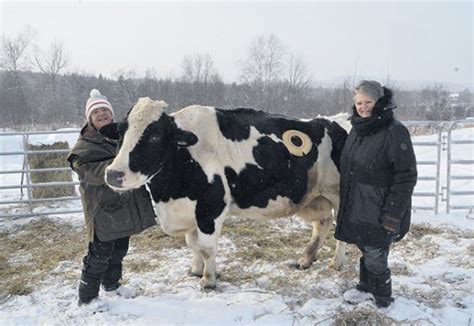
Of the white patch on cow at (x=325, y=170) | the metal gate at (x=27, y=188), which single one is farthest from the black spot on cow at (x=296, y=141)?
the metal gate at (x=27, y=188)

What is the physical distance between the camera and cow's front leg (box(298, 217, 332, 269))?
466 centimetres

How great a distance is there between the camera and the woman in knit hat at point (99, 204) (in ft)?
11.4

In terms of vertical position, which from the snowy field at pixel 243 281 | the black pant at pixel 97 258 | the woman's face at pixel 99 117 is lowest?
the snowy field at pixel 243 281

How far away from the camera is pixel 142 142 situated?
136 inches

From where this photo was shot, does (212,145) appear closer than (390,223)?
No

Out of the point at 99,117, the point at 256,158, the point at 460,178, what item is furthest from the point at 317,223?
the point at 460,178

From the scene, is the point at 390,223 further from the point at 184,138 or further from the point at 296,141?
the point at 184,138

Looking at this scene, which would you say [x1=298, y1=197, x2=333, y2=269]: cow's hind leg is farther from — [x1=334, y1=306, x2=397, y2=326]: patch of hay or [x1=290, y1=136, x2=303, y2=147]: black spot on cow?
[x1=334, y1=306, x2=397, y2=326]: patch of hay

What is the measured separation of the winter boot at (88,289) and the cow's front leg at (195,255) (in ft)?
3.45

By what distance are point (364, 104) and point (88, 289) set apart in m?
2.94

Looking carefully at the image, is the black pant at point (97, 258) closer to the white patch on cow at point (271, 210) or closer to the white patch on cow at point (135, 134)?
the white patch on cow at point (135, 134)

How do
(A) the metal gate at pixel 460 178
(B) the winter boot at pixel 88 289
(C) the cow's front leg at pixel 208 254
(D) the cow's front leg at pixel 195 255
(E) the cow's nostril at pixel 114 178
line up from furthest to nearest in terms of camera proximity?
(A) the metal gate at pixel 460 178 → (D) the cow's front leg at pixel 195 255 → (C) the cow's front leg at pixel 208 254 → (B) the winter boot at pixel 88 289 → (E) the cow's nostril at pixel 114 178

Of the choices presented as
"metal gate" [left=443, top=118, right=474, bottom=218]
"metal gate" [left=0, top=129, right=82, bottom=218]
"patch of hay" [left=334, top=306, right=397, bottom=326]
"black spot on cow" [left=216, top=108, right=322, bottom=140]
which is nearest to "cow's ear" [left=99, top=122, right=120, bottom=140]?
"black spot on cow" [left=216, top=108, right=322, bottom=140]

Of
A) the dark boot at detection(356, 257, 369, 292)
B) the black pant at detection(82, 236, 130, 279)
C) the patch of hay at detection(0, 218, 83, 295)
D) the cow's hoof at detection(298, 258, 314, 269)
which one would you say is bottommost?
the patch of hay at detection(0, 218, 83, 295)
